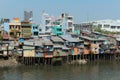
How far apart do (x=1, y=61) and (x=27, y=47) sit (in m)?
3.96

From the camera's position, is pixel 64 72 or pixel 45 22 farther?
pixel 45 22

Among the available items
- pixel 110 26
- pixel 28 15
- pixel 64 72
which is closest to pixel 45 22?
pixel 28 15

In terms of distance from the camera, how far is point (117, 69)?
4022cm

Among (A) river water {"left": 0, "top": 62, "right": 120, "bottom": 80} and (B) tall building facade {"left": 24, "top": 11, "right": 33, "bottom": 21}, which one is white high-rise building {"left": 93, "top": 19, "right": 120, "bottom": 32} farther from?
(A) river water {"left": 0, "top": 62, "right": 120, "bottom": 80}

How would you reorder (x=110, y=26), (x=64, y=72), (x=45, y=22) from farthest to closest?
1. (x=110, y=26)
2. (x=45, y=22)
3. (x=64, y=72)

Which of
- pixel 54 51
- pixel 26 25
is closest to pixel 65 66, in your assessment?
pixel 54 51

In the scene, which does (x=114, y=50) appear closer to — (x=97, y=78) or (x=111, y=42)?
(x=111, y=42)

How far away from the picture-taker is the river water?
1368 inches

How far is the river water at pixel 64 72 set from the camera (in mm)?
34750

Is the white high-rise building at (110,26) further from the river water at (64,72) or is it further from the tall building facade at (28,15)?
the river water at (64,72)

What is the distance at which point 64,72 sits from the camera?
3750 cm

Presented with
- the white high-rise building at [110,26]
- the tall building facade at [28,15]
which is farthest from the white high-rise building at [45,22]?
the white high-rise building at [110,26]

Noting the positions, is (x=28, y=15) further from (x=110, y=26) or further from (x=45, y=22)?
(x=110, y=26)

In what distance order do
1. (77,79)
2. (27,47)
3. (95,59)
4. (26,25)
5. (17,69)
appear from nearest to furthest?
1. (77,79)
2. (17,69)
3. (27,47)
4. (95,59)
5. (26,25)
